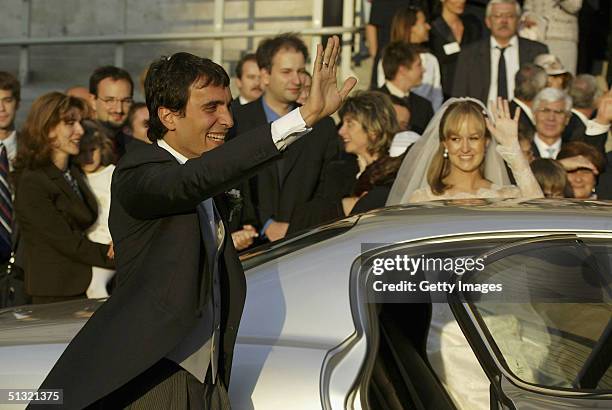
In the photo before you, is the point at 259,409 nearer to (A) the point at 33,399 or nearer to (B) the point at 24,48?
(A) the point at 33,399

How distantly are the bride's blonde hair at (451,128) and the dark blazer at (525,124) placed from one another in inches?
51.3

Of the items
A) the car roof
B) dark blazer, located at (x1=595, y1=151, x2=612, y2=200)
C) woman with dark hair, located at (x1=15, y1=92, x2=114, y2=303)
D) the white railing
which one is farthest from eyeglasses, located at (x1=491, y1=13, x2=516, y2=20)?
the car roof

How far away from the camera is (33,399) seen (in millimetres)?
2928

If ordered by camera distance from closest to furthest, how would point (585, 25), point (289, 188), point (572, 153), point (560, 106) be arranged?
point (289, 188) < point (572, 153) < point (560, 106) < point (585, 25)

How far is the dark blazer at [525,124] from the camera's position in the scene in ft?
22.2

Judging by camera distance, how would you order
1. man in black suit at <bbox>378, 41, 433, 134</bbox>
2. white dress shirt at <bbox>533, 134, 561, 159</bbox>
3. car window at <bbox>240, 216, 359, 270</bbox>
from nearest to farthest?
car window at <bbox>240, 216, 359, 270</bbox>, white dress shirt at <bbox>533, 134, 561, 159</bbox>, man in black suit at <bbox>378, 41, 433, 134</bbox>

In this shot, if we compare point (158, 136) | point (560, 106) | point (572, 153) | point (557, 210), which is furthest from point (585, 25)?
point (158, 136)

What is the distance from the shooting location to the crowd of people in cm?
547

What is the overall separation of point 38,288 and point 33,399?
2.82m

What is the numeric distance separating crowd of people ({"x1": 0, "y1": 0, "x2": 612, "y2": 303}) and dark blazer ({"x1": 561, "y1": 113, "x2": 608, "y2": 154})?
0.01 m

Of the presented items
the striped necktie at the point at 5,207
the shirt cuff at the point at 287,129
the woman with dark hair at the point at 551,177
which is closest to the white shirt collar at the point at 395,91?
the woman with dark hair at the point at 551,177

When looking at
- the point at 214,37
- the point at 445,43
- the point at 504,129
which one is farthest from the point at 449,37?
the point at 504,129

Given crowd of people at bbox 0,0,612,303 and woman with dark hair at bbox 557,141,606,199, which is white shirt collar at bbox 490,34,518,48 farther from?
woman with dark hair at bbox 557,141,606,199

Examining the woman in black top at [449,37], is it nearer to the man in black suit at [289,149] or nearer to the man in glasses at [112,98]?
the man in black suit at [289,149]
